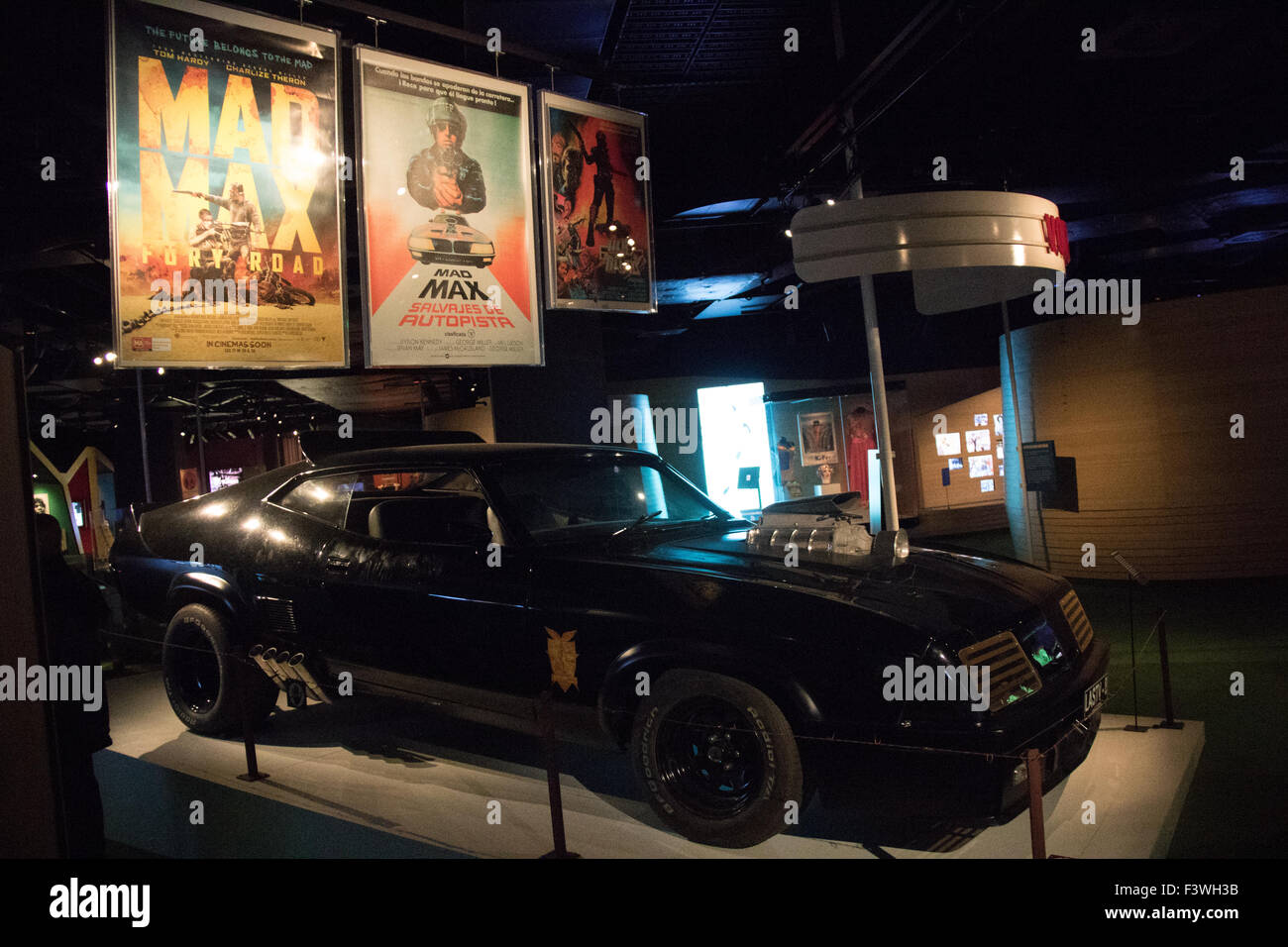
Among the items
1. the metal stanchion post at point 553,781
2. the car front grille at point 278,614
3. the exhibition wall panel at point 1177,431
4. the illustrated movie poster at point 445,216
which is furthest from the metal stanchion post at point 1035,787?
the exhibition wall panel at point 1177,431

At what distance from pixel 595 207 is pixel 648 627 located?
3.91 meters

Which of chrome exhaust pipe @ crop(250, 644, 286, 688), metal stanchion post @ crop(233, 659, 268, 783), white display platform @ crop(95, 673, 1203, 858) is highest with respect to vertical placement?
chrome exhaust pipe @ crop(250, 644, 286, 688)

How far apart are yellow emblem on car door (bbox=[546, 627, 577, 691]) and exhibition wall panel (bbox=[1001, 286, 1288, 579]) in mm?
7803

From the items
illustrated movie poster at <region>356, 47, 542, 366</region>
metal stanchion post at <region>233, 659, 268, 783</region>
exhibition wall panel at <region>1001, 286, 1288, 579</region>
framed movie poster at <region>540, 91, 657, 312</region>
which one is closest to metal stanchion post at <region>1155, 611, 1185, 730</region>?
framed movie poster at <region>540, 91, 657, 312</region>

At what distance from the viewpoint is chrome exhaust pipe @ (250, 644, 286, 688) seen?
14.5ft

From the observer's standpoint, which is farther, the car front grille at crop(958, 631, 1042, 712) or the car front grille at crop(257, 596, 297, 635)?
the car front grille at crop(257, 596, 297, 635)

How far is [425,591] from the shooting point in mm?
3893

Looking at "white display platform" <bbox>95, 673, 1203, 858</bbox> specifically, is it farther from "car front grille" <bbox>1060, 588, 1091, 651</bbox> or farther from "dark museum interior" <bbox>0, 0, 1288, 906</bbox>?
"car front grille" <bbox>1060, 588, 1091, 651</bbox>

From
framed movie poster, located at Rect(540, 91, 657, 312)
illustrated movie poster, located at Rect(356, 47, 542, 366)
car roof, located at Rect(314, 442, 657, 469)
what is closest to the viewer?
car roof, located at Rect(314, 442, 657, 469)

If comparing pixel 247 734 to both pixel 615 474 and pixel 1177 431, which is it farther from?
pixel 1177 431

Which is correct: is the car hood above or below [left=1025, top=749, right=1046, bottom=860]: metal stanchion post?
above

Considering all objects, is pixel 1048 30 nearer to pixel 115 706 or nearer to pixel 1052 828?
pixel 1052 828

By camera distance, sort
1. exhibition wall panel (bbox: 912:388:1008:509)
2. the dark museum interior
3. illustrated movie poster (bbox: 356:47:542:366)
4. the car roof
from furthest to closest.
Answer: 1. exhibition wall panel (bbox: 912:388:1008:509)
2. illustrated movie poster (bbox: 356:47:542:366)
3. the car roof
4. the dark museum interior

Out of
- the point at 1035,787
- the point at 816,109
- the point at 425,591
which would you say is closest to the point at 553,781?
the point at 425,591
